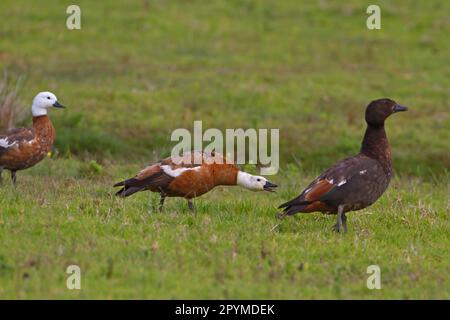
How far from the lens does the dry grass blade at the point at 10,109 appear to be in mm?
14602

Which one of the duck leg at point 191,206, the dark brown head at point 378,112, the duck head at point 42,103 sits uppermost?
the duck head at point 42,103

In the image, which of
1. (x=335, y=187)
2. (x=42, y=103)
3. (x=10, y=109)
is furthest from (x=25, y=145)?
(x=335, y=187)

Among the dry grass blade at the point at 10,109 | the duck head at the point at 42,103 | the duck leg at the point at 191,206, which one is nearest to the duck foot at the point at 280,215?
the duck leg at the point at 191,206

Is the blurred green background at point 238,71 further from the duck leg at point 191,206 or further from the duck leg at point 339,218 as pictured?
the duck leg at point 339,218

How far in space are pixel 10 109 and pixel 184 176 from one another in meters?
Result: 5.79

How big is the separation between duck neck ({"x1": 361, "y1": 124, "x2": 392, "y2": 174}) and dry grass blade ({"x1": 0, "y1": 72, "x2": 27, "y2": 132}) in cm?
673

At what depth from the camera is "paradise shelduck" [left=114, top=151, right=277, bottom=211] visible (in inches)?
386

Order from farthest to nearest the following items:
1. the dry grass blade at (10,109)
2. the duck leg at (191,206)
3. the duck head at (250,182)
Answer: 1. the dry grass blade at (10,109)
2. the duck head at (250,182)
3. the duck leg at (191,206)

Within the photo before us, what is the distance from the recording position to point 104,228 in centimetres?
882

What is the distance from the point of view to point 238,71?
19469mm

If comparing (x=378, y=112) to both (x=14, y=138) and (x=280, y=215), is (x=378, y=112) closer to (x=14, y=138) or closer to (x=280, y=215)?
(x=280, y=215)

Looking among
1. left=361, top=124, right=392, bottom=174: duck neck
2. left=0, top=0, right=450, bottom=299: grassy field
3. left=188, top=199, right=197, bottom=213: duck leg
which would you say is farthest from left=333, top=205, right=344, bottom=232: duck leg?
left=188, top=199, right=197, bottom=213: duck leg

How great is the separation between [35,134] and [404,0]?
15215mm

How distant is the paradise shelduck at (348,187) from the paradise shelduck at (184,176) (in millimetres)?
940
